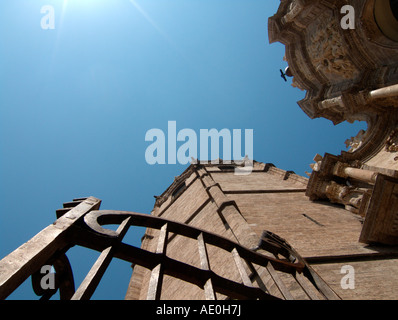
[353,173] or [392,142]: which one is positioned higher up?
[392,142]

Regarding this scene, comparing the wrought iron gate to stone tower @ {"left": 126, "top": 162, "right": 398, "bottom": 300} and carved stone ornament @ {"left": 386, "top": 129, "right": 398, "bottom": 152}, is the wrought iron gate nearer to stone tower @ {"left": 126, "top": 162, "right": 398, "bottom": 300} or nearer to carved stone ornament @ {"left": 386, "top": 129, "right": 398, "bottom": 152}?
stone tower @ {"left": 126, "top": 162, "right": 398, "bottom": 300}

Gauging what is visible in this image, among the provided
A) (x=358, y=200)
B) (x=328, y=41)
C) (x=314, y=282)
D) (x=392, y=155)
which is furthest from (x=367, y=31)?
(x=314, y=282)

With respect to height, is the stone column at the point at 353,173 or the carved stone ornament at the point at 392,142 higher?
the carved stone ornament at the point at 392,142

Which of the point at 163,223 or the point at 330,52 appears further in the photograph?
the point at 330,52

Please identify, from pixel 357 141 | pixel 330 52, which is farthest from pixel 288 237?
pixel 330 52

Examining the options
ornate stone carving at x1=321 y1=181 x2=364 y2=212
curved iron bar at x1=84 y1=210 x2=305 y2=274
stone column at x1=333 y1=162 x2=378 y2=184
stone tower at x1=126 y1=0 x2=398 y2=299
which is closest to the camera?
curved iron bar at x1=84 y1=210 x2=305 y2=274

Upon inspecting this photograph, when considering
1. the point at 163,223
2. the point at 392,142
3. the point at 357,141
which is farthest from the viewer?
the point at 357,141

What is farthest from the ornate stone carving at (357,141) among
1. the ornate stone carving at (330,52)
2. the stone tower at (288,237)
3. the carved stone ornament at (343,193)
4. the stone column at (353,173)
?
the stone tower at (288,237)

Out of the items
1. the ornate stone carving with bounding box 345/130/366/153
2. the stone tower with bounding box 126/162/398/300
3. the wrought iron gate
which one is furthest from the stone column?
the wrought iron gate

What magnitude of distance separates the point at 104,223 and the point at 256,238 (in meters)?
4.27

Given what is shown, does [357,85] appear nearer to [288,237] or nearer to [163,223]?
[288,237]

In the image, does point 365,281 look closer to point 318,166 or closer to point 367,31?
point 318,166

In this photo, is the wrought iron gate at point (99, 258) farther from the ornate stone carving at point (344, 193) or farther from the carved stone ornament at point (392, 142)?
the carved stone ornament at point (392, 142)
